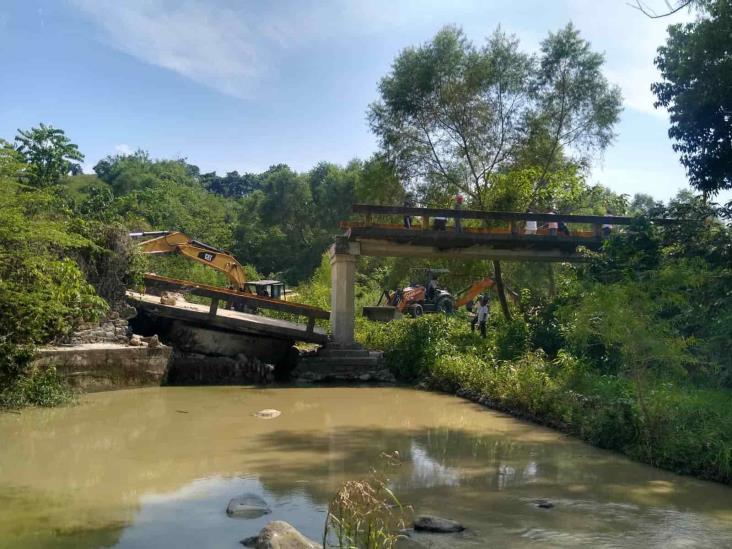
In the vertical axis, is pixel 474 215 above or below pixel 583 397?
above

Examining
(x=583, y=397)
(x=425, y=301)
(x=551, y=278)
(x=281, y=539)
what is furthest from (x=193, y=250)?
(x=281, y=539)

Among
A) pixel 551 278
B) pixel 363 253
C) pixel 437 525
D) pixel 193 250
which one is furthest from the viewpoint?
pixel 551 278

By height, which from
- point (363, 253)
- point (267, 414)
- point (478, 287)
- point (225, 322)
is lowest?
point (267, 414)

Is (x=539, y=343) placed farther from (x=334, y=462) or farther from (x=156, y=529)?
(x=156, y=529)

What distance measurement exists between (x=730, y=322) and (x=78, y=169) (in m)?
68.0

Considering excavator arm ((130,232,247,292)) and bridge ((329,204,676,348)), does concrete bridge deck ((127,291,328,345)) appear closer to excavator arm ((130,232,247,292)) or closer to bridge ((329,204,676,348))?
bridge ((329,204,676,348))

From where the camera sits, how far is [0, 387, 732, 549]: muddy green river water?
600 centimetres

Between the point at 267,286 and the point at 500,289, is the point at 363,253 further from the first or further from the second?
the point at 267,286

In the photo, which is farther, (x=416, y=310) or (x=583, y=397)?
(x=416, y=310)

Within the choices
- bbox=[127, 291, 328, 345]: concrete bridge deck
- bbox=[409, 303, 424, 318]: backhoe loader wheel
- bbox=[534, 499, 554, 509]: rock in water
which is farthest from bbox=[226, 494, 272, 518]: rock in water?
bbox=[409, 303, 424, 318]: backhoe loader wheel

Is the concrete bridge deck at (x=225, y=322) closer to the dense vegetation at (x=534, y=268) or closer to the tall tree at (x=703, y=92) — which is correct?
the dense vegetation at (x=534, y=268)

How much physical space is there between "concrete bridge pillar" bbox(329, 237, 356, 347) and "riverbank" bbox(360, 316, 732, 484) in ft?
4.74

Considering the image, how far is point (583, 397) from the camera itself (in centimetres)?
1132

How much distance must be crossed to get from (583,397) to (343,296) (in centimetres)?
840
